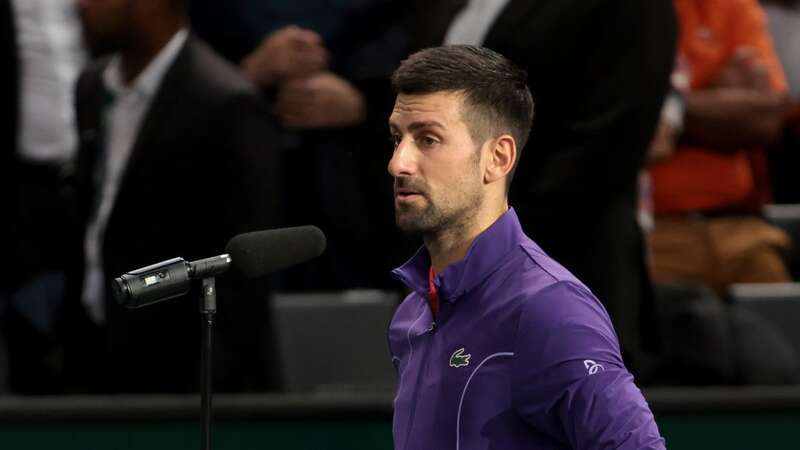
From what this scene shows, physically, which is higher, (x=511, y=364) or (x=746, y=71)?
(x=511, y=364)

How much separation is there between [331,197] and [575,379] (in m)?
2.72

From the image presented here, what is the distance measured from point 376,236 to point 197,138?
0.74 metres

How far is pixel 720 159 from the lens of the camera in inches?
187

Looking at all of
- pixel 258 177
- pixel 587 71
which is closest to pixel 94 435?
pixel 258 177

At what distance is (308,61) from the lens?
4.64 metres

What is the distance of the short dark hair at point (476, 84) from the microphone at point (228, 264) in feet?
0.88

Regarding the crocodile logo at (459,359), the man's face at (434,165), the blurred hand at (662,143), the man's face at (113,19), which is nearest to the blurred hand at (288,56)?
the man's face at (113,19)

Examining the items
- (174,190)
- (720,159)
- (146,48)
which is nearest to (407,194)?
(174,190)

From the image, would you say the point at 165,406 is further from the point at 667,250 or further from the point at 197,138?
the point at 667,250

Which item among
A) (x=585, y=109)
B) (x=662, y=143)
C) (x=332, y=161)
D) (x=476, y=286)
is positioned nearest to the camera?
(x=476, y=286)

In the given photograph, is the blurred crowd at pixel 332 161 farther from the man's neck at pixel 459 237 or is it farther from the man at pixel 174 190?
the man's neck at pixel 459 237

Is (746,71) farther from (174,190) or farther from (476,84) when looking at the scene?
(476,84)

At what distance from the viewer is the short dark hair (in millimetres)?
2270

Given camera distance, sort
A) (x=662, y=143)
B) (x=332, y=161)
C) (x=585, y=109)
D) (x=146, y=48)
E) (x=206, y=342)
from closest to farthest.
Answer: (x=206, y=342)
(x=585, y=109)
(x=146, y=48)
(x=662, y=143)
(x=332, y=161)
